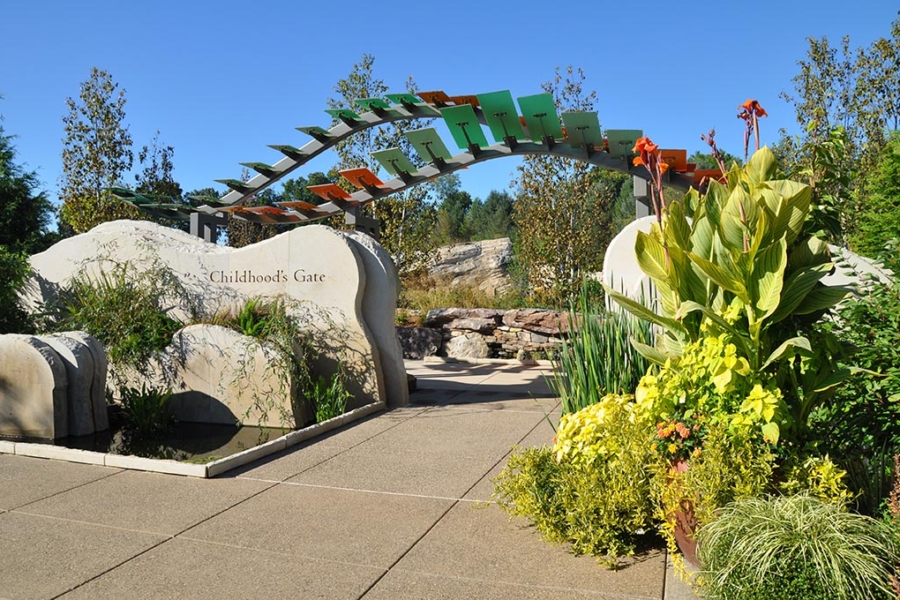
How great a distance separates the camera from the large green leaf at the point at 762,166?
138 inches

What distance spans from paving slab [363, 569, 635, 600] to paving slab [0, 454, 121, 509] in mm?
2686

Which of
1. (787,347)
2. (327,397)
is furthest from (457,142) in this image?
(787,347)

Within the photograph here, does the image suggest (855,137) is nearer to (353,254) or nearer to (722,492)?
(353,254)

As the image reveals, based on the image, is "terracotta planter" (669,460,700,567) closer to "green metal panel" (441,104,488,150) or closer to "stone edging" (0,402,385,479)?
"stone edging" (0,402,385,479)

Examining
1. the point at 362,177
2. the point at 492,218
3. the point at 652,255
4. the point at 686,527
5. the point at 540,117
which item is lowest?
the point at 686,527

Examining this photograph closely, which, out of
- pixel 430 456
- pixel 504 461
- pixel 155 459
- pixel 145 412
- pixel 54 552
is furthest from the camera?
pixel 145 412

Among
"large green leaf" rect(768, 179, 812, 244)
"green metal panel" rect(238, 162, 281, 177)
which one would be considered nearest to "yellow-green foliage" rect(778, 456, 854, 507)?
"large green leaf" rect(768, 179, 812, 244)

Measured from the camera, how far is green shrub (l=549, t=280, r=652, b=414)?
15.0 ft

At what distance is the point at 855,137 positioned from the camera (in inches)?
542

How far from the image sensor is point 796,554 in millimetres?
2604

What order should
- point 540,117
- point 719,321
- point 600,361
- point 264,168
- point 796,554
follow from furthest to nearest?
point 264,168 < point 540,117 < point 600,361 < point 719,321 < point 796,554

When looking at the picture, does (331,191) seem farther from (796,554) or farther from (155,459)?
(796,554)

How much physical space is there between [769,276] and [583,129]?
4.87 metres

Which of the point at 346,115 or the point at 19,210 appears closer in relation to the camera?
the point at 346,115
